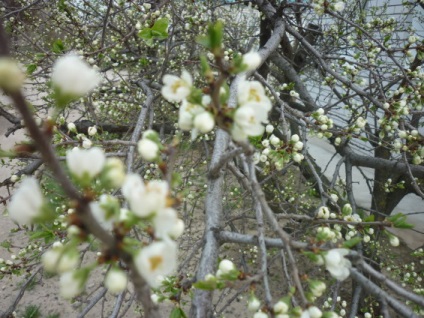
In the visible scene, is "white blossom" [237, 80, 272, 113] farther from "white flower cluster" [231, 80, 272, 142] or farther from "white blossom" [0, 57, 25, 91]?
"white blossom" [0, 57, 25, 91]

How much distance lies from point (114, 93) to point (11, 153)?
3.90 metres

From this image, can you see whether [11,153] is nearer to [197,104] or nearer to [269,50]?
[197,104]

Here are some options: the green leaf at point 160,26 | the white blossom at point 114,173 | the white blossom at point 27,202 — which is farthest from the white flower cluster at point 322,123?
the white blossom at point 27,202

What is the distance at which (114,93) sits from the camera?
4461 mm

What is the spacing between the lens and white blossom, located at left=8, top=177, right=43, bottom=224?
56cm

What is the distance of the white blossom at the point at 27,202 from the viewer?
56cm

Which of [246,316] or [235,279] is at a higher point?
[235,279]

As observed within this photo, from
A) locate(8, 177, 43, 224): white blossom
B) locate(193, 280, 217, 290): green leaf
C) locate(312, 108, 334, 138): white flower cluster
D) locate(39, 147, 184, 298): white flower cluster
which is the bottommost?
locate(193, 280, 217, 290): green leaf

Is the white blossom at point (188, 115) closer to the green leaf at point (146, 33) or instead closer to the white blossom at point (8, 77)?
the white blossom at point (8, 77)

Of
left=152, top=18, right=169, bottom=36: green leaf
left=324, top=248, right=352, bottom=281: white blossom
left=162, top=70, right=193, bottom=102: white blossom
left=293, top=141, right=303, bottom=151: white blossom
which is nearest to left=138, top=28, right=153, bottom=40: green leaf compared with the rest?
left=152, top=18, right=169, bottom=36: green leaf

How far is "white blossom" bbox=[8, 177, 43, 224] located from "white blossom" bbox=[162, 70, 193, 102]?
383 millimetres

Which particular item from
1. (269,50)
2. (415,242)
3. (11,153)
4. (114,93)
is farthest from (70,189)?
(415,242)

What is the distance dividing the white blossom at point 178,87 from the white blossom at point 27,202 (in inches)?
15.1

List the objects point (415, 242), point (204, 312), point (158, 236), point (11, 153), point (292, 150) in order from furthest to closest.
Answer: point (415, 242), point (292, 150), point (204, 312), point (11, 153), point (158, 236)
